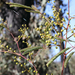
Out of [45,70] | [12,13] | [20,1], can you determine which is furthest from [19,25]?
[45,70]

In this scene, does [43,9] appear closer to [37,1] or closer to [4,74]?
[37,1]

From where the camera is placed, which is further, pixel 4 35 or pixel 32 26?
pixel 32 26

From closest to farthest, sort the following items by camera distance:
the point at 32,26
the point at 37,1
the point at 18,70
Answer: the point at 18,70 < the point at 32,26 < the point at 37,1

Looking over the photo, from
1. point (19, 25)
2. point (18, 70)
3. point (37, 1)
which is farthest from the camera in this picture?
point (37, 1)

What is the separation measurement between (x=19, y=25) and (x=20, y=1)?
339 millimetres

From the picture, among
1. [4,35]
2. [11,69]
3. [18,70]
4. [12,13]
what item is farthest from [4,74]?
[12,13]

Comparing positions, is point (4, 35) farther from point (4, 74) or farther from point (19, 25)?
point (4, 74)

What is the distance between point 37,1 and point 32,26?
46 centimetres

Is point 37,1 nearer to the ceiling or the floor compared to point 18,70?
nearer to the ceiling

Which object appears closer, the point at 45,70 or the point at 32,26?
the point at 45,70

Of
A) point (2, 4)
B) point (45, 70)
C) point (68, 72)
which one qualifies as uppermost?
point (2, 4)

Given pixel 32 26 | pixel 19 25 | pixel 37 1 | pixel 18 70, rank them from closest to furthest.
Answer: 1. pixel 18 70
2. pixel 19 25
3. pixel 32 26
4. pixel 37 1

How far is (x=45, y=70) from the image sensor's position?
1192 millimetres

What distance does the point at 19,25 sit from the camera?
3.89 feet
